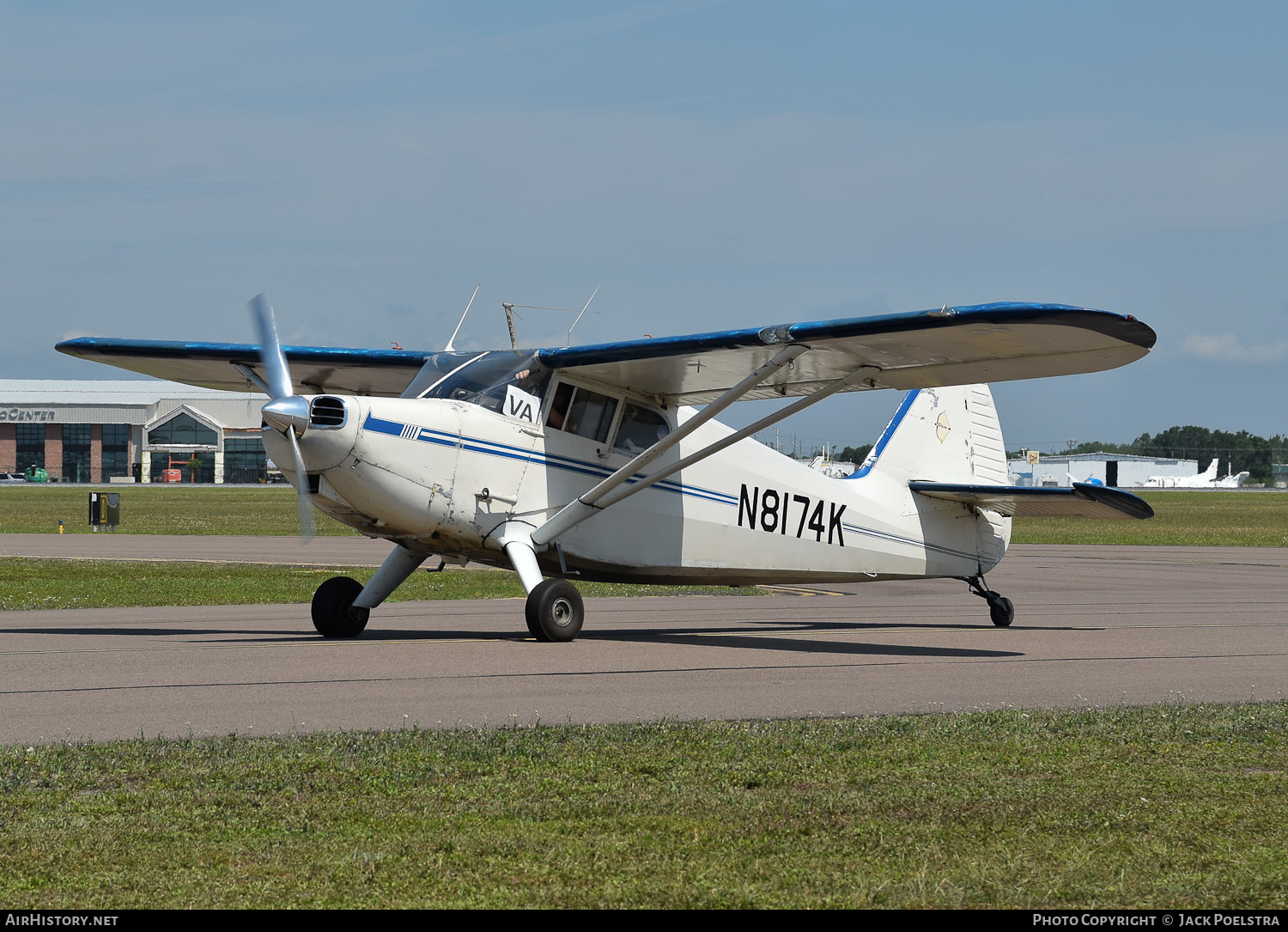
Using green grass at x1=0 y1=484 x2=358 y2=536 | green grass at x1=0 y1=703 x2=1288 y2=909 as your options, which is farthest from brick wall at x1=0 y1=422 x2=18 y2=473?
green grass at x1=0 y1=703 x2=1288 y2=909

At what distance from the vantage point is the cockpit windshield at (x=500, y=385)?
1409 centimetres

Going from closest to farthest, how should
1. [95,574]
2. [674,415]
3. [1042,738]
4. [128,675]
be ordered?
[1042,738]
[128,675]
[674,415]
[95,574]

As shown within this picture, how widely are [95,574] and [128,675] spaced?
14981 mm

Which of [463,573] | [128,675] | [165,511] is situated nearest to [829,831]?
[128,675]

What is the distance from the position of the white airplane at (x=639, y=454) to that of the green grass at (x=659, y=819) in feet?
16.7

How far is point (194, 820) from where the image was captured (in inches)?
226

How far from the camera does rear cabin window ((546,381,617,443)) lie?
1466 cm

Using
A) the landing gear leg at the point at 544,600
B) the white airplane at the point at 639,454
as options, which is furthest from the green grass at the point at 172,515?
the landing gear leg at the point at 544,600

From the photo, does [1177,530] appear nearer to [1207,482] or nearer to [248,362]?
[248,362]

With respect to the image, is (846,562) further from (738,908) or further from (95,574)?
(95,574)

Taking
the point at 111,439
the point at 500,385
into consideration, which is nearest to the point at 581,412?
the point at 500,385

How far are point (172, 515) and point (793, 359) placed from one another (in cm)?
4995

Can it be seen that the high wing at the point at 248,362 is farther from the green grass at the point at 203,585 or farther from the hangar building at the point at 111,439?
the hangar building at the point at 111,439

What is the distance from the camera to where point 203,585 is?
73.2 ft
